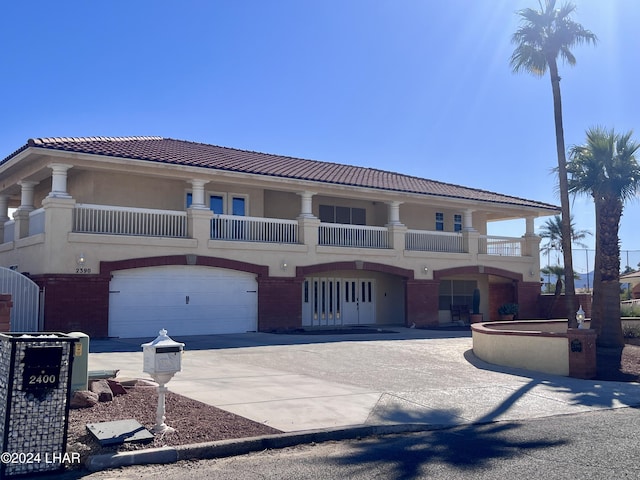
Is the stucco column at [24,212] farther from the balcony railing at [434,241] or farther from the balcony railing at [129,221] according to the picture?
the balcony railing at [434,241]

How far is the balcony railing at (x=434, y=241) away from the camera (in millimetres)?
28297

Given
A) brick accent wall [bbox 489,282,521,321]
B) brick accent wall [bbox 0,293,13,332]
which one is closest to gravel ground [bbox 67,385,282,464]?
brick accent wall [bbox 0,293,13,332]

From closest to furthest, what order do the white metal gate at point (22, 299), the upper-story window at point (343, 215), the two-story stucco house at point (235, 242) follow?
the white metal gate at point (22, 299)
the two-story stucco house at point (235, 242)
the upper-story window at point (343, 215)

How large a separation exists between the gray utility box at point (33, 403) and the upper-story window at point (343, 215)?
21.6 meters

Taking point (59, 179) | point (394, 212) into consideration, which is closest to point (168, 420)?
point (59, 179)

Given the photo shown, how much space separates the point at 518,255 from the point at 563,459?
25423mm

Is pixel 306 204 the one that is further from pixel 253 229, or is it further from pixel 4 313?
pixel 4 313

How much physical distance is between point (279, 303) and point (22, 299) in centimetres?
871

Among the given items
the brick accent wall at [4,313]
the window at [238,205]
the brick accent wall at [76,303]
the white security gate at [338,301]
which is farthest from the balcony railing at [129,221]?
the brick accent wall at [4,313]

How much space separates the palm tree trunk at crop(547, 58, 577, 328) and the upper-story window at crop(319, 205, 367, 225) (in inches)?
397

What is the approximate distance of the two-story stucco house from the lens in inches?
790

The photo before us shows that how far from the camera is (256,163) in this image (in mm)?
25984

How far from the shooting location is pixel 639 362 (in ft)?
53.0

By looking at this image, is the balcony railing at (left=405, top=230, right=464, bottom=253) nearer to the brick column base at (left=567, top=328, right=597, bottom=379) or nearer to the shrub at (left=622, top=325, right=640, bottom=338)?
the shrub at (left=622, top=325, right=640, bottom=338)
